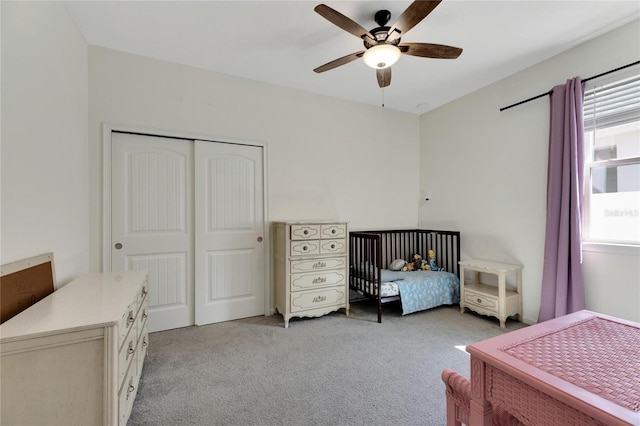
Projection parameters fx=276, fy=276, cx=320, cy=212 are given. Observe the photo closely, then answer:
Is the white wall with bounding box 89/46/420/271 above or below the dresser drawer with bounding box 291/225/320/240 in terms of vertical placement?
above

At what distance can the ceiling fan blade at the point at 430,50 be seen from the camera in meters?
1.97

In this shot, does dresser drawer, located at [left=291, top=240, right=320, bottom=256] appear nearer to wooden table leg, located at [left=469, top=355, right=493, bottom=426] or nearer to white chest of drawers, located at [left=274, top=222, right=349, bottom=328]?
white chest of drawers, located at [left=274, top=222, right=349, bottom=328]

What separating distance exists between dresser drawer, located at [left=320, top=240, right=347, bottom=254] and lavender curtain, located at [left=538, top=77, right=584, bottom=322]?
1.95 m

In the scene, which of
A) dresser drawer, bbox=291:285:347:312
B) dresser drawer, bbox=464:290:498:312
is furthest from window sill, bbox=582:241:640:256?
dresser drawer, bbox=291:285:347:312

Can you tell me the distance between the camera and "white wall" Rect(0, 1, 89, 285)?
137 centimetres

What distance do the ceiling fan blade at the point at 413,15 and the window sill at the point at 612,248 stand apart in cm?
241

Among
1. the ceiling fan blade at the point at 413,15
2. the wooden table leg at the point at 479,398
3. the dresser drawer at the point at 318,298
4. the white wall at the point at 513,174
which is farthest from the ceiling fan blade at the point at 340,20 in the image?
the dresser drawer at the point at 318,298

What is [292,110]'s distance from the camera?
11.0 feet

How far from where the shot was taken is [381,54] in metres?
2.00

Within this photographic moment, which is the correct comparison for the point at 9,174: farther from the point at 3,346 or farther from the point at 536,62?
the point at 536,62

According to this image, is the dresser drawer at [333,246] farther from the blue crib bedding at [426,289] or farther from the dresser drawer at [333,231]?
the blue crib bedding at [426,289]

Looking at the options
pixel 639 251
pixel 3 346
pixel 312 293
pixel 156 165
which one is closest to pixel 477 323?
pixel 639 251

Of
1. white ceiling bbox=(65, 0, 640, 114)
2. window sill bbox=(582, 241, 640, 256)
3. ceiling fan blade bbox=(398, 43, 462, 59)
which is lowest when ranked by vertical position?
window sill bbox=(582, 241, 640, 256)

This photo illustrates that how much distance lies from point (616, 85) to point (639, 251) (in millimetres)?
1381
